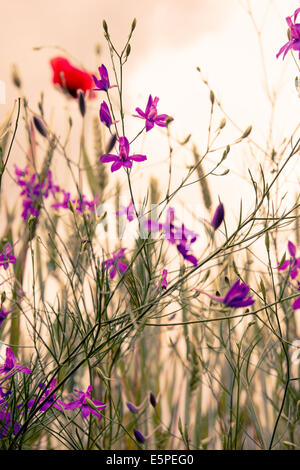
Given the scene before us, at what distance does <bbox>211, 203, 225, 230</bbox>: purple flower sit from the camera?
53cm

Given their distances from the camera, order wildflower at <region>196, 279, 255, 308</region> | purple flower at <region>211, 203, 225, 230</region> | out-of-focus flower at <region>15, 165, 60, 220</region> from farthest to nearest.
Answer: out-of-focus flower at <region>15, 165, 60, 220</region> < purple flower at <region>211, 203, 225, 230</region> < wildflower at <region>196, 279, 255, 308</region>

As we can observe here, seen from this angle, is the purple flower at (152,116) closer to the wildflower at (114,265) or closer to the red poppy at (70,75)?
the wildflower at (114,265)

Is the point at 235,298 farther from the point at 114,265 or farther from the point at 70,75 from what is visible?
the point at 70,75

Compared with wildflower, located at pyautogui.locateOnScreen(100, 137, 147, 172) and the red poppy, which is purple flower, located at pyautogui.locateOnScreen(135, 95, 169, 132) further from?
the red poppy

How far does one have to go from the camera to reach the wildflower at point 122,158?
501mm

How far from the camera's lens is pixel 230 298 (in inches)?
16.3

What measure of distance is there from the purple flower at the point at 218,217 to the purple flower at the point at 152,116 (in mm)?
98

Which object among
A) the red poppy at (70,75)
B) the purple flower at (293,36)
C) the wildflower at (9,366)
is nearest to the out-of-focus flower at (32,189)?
the red poppy at (70,75)

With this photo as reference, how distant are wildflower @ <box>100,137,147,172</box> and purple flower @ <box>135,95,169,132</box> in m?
0.03

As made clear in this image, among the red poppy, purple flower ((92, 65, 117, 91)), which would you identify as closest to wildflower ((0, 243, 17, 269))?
purple flower ((92, 65, 117, 91))
